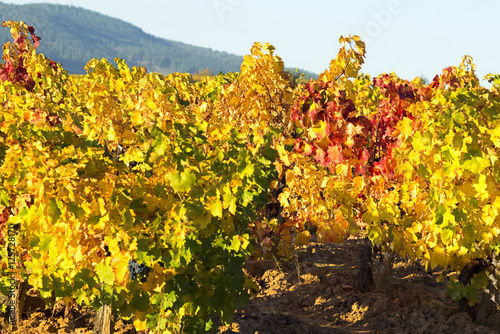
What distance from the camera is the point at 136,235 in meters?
3.02

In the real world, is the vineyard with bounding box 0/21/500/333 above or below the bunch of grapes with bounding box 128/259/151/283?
above

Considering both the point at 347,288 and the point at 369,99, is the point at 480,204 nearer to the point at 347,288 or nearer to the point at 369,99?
the point at 347,288

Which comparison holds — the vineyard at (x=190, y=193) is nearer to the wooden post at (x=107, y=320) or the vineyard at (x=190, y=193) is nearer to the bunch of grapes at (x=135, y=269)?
the bunch of grapes at (x=135, y=269)

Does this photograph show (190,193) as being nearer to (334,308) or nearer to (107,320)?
(107,320)

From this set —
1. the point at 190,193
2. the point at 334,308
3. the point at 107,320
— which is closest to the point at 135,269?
the point at 107,320

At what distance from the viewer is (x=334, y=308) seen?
206 inches

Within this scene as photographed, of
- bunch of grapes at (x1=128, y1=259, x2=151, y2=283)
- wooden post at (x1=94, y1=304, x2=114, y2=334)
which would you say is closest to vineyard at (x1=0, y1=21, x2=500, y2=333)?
bunch of grapes at (x1=128, y1=259, x2=151, y2=283)

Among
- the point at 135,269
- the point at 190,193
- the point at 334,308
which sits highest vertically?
the point at 190,193

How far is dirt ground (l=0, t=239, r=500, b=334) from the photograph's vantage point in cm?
446

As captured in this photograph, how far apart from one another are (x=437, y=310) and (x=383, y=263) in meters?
0.72

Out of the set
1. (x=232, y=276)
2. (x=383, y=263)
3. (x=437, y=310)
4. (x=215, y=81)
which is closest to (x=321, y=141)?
(x=232, y=276)

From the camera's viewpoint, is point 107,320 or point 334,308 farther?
point 334,308

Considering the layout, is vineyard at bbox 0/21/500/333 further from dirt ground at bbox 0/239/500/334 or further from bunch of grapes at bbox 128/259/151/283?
dirt ground at bbox 0/239/500/334

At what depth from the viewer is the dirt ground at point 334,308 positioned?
4.46m
